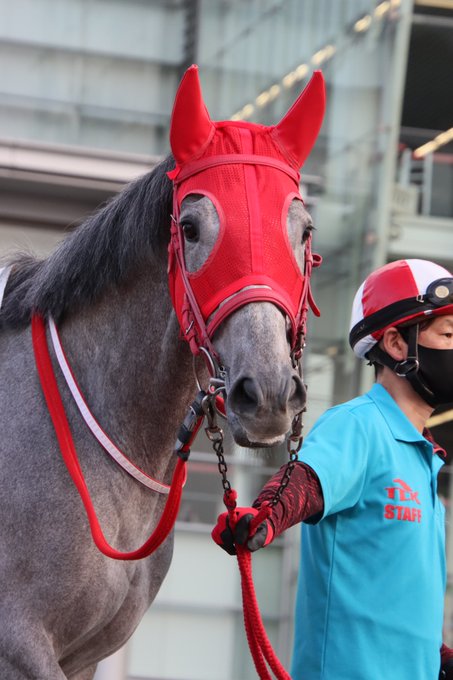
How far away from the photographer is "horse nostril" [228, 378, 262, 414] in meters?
2.14

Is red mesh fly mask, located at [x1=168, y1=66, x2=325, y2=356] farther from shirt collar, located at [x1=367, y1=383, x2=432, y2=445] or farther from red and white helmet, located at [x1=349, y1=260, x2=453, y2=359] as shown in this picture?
shirt collar, located at [x1=367, y1=383, x2=432, y2=445]

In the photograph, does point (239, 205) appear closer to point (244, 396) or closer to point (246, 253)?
point (246, 253)

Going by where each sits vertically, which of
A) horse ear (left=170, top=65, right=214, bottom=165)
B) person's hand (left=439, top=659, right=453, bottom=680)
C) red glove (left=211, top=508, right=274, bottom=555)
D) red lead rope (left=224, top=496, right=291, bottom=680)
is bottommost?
person's hand (left=439, top=659, right=453, bottom=680)

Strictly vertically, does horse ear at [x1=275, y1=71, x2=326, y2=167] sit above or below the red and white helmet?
above

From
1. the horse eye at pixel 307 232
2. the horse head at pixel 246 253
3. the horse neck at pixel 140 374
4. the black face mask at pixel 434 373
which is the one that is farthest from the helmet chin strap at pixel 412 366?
the horse neck at pixel 140 374

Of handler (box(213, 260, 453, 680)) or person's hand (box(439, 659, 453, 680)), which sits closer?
handler (box(213, 260, 453, 680))

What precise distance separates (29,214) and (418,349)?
147 inches

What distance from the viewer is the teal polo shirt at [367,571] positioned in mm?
2447

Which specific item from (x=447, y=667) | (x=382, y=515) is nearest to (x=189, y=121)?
(x=382, y=515)

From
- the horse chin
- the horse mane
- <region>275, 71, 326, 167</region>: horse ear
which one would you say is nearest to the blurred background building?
the horse mane

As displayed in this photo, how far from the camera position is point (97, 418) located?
8.90ft

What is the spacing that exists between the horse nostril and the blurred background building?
3.70 metres

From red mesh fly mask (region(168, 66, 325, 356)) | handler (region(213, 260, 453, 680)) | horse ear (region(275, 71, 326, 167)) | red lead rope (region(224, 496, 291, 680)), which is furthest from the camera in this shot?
horse ear (region(275, 71, 326, 167))

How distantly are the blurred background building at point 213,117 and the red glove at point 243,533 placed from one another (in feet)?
12.2
